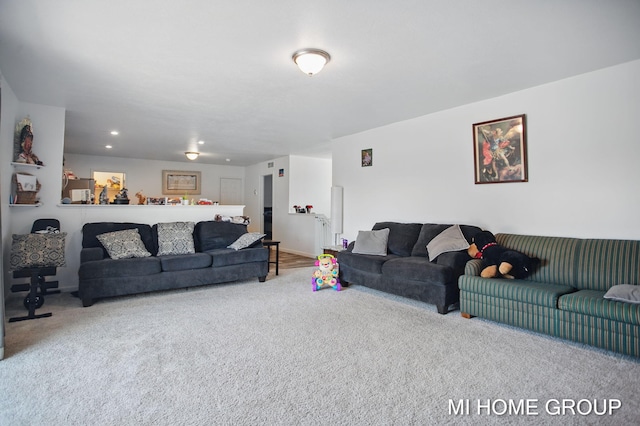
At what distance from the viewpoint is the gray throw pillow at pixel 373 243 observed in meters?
4.68

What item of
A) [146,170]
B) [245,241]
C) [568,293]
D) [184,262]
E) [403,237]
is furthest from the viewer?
[146,170]

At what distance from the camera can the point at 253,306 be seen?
3.80 meters

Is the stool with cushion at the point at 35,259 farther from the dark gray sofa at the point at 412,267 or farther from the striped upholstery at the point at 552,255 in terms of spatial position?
the striped upholstery at the point at 552,255

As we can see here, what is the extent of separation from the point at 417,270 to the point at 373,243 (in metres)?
1.08

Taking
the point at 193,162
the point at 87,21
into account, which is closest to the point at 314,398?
the point at 87,21

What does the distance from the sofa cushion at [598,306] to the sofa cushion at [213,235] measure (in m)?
4.26

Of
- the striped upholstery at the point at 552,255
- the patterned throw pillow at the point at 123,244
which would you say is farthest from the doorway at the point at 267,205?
the striped upholstery at the point at 552,255

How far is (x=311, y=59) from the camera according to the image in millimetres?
2900

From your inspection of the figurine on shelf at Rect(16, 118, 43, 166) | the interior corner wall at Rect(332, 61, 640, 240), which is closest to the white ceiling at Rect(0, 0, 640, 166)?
the interior corner wall at Rect(332, 61, 640, 240)

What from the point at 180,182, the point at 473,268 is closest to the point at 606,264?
the point at 473,268

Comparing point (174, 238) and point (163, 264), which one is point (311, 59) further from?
point (174, 238)

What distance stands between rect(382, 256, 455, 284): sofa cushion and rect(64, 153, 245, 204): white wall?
24.6 ft

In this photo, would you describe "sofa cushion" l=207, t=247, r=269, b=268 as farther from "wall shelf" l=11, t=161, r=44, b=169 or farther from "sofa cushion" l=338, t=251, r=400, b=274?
"wall shelf" l=11, t=161, r=44, b=169

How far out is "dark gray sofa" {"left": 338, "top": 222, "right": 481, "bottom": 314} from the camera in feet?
11.7
